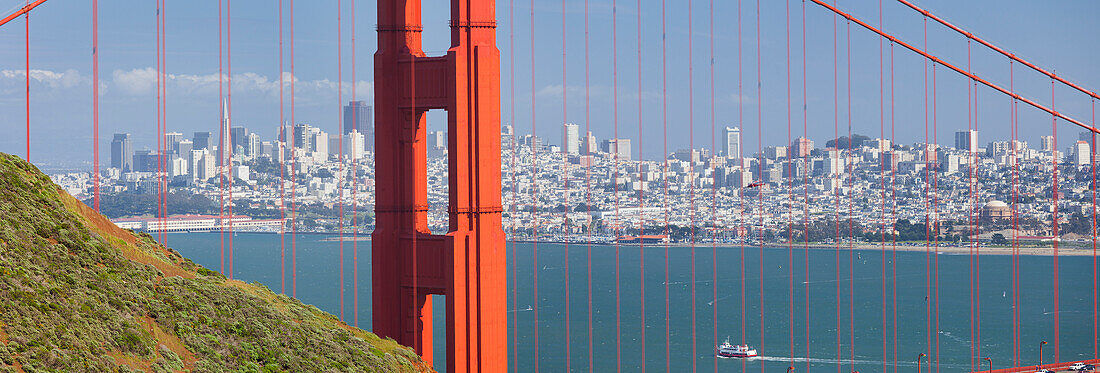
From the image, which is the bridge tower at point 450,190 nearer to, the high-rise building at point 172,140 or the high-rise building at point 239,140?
the high-rise building at point 172,140

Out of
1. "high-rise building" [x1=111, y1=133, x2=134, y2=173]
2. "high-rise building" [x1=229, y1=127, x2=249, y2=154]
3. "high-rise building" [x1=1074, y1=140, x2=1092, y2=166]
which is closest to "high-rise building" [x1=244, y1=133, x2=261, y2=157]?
"high-rise building" [x1=229, y1=127, x2=249, y2=154]

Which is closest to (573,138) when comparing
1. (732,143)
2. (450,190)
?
(732,143)

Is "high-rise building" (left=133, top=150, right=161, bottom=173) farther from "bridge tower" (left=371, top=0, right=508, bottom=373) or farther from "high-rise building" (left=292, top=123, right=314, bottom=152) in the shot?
"bridge tower" (left=371, top=0, right=508, bottom=373)

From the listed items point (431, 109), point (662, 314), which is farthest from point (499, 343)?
point (662, 314)

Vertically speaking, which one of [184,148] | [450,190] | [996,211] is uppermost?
[184,148]

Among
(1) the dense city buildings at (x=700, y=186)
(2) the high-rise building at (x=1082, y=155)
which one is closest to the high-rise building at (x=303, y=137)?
(1) the dense city buildings at (x=700, y=186)

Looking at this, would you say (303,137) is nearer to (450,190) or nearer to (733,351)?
(733,351)
